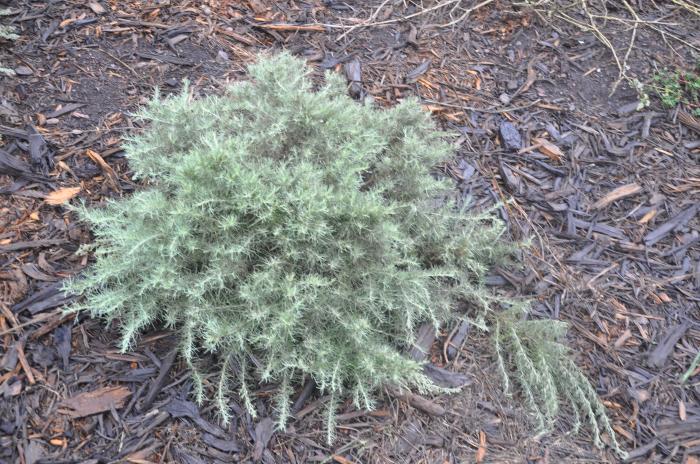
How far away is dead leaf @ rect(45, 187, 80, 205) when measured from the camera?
2.60 meters

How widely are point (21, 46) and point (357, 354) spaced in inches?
99.2

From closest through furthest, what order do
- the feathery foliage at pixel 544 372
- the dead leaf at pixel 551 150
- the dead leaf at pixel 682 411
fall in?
the feathery foliage at pixel 544 372
the dead leaf at pixel 682 411
the dead leaf at pixel 551 150

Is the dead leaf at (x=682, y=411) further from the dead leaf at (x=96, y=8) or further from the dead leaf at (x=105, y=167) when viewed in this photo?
the dead leaf at (x=96, y=8)

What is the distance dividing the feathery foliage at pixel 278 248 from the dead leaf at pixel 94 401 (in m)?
0.23

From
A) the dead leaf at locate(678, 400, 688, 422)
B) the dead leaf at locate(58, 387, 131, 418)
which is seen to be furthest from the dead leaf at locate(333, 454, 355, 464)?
the dead leaf at locate(678, 400, 688, 422)

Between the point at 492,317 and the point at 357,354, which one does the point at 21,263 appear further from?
the point at 492,317

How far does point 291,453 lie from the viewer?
217 centimetres

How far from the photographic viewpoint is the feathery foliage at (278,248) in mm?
2088

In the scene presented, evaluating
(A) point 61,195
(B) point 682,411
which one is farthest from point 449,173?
(A) point 61,195

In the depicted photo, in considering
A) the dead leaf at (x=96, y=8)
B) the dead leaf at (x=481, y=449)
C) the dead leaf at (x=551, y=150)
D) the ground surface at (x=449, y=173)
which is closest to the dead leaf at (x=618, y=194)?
the ground surface at (x=449, y=173)

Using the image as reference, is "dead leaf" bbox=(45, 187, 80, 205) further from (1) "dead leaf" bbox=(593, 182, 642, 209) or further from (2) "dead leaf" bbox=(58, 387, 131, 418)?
(1) "dead leaf" bbox=(593, 182, 642, 209)

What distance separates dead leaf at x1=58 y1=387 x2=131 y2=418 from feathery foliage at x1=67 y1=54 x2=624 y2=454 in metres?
0.23

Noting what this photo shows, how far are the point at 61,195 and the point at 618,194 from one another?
292 centimetres

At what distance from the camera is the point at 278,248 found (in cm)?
220
